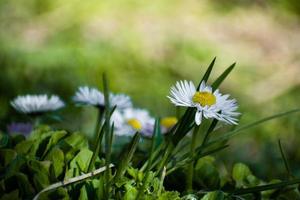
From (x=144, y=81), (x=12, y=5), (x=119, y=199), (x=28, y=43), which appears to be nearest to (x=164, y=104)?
(x=144, y=81)

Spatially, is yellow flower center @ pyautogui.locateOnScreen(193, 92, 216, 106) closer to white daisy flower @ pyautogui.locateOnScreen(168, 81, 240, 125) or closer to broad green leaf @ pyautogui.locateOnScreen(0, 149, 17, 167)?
white daisy flower @ pyautogui.locateOnScreen(168, 81, 240, 125)

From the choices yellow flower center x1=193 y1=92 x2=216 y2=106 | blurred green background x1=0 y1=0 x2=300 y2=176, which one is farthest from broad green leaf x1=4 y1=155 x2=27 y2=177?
blurred green background x1=0 y1=0 x2=300 y2=176

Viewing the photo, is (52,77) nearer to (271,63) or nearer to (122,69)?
(122,69)

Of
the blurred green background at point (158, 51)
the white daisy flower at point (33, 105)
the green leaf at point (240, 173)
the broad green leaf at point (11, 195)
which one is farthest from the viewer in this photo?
the blurred green background at point (158, 51)

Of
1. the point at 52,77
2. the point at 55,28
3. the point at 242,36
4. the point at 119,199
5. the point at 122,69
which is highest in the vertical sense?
the point at 242,36

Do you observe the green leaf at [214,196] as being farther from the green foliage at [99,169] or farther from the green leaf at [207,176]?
the green leaf at [207,176]

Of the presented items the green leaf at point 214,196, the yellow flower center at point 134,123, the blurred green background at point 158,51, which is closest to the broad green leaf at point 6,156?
the green leaf at point 214,196

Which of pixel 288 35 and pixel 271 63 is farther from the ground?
pixel 288 35
